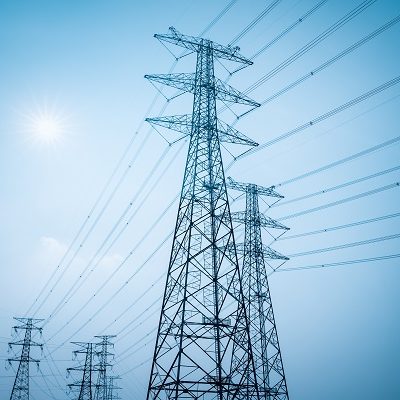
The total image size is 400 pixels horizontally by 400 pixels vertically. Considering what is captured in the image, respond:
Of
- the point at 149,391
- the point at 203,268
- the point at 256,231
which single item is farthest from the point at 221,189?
the point at 256,231

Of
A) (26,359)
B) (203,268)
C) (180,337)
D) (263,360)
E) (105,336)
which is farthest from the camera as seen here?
(105,336)

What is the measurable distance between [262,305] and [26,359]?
27014 mm

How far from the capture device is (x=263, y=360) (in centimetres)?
2305

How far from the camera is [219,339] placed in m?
13.8

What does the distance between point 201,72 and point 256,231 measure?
12326mm

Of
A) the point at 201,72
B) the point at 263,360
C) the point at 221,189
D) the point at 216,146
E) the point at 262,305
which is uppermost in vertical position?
the point at 201,72

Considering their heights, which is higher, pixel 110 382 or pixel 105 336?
pixel 105 336

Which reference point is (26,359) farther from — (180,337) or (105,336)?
(180,337)

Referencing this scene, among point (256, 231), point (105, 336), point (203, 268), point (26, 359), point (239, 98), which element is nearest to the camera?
point (203, 268)

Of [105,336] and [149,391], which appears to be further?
[105,336]

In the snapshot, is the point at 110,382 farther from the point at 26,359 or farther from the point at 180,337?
the point at 180,337

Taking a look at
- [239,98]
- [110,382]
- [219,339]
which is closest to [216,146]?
[239,98]

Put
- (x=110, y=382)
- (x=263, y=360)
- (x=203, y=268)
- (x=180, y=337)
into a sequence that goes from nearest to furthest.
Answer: (x=180, y=337) → (x=203, y=268) → (x=263, y=360) → (x=110, y=382)

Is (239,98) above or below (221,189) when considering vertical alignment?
above
